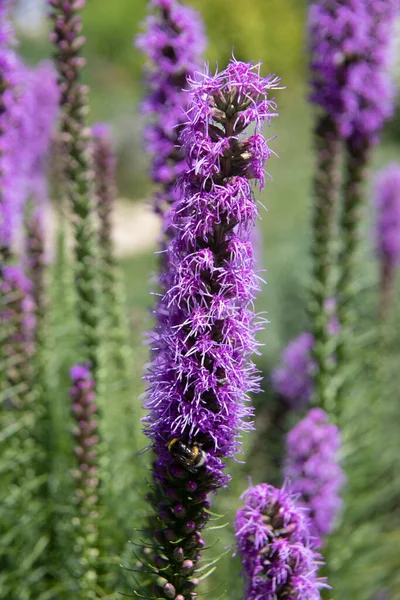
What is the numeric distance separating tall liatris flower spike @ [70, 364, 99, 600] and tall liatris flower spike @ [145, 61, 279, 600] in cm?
94

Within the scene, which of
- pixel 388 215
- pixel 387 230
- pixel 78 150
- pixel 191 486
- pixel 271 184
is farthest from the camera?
pixel 271 184

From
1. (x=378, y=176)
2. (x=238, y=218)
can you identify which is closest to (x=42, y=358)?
(x=238, y=218)

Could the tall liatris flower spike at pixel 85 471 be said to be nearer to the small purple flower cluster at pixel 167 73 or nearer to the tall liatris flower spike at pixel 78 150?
the tall liatris flower spike at pixel 78 150

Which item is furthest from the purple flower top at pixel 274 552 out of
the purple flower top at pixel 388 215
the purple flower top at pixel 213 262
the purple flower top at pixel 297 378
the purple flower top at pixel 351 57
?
the purple flower top at pixel 388 215

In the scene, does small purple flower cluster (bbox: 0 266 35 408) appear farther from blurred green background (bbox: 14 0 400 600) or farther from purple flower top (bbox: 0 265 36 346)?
blurred green background (bbox: 14 0 400 600)

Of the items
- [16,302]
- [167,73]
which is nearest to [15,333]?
[16,302]

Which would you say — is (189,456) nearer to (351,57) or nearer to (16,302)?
(16,302)

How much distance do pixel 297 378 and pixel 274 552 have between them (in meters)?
2.44

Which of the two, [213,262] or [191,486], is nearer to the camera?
[213,262]

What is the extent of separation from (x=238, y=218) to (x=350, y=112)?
2383 mm

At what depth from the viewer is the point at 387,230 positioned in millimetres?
5770

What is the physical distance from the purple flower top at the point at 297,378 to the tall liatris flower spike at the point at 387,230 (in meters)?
1.30

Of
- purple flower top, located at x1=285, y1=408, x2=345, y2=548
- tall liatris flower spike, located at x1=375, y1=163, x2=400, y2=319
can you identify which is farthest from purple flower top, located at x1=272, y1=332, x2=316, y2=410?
tall liatris flower spike, located at x1=375, y1=163, x2=400, y2=319

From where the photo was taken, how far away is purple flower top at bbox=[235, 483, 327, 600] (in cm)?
200
